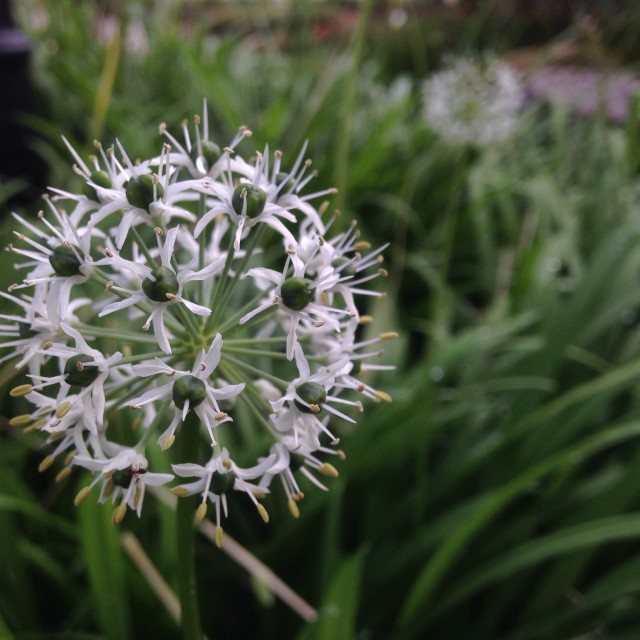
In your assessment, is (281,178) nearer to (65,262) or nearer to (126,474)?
(65,262)

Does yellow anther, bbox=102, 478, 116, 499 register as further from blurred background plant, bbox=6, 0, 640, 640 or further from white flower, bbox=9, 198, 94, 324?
blurred background plant, bbox=6, 0, 640, 640

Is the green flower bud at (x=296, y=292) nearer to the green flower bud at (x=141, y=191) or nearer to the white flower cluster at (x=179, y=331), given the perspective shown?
the white flower cluster at (x=179, y=331)

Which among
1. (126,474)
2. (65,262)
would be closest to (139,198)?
(65,262)

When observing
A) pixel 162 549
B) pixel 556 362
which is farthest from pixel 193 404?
pixel 556 362

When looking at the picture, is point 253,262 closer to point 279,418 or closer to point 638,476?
point 638,476

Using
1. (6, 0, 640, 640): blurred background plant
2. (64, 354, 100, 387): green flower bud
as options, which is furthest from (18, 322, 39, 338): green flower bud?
(6, 0, 640, 640): blurred background plant

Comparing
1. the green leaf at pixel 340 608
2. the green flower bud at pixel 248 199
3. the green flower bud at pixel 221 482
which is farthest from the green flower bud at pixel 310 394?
the green leaf at pixel 340 608
